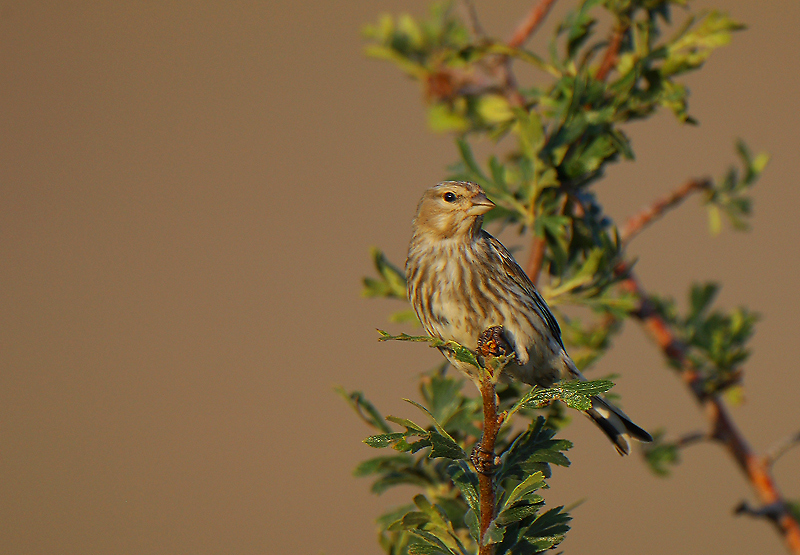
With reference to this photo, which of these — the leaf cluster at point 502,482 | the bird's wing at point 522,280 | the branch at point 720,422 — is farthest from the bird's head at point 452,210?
the leaf cluster at point 502,482

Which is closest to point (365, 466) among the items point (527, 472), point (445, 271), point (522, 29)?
point (527, 472)

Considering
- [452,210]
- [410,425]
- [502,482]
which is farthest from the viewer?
[452,210]

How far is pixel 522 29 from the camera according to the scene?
3809mm

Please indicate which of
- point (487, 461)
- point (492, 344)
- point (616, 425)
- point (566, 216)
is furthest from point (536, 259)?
point (487, 461)

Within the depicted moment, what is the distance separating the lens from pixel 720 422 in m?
3.44

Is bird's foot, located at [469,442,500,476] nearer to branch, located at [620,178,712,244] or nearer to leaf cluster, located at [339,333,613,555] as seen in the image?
leaf cluster, located at [339,333,613,555]

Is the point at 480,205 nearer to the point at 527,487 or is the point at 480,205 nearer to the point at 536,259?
the point at 536,259

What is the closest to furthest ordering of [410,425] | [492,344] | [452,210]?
1. [410,425]
2. [492,344]
3. [452,210]

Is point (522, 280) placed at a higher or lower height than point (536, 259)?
higher

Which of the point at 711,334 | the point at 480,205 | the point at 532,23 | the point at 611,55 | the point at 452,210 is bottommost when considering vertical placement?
the point at 711,334

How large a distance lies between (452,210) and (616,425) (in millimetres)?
1430

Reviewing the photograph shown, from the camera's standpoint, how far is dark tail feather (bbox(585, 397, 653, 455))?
354 centimetres

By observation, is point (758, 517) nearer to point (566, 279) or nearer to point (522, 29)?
point (566, 279)

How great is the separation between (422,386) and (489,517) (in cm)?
107
